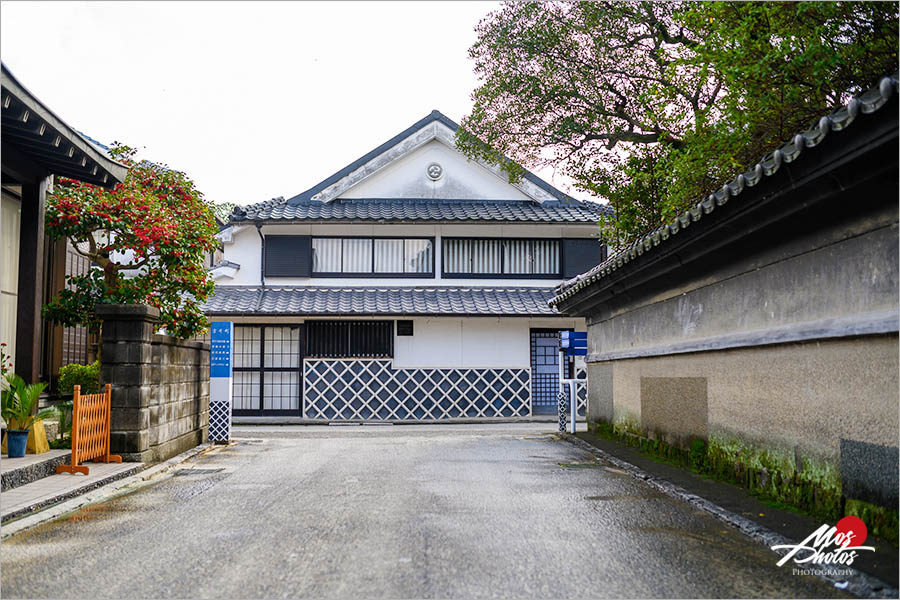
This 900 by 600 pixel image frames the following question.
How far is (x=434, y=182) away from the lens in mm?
25125

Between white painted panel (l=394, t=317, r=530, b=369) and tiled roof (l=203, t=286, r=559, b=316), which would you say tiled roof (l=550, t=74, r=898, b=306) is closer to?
tiled roof (l=203, t=286, r=559, b=316)

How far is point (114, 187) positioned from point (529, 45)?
23.1ft

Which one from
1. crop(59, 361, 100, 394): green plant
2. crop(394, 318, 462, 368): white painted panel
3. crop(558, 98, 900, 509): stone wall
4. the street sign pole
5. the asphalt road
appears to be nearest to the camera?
the asphalt road

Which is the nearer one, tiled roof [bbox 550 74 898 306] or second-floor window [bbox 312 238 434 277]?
tiled roof [bbox 550 74 898 306]

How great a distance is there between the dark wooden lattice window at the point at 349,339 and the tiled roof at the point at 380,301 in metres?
0.69

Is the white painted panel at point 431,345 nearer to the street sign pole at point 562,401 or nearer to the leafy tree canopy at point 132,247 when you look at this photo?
the street sign pole at point 562,401

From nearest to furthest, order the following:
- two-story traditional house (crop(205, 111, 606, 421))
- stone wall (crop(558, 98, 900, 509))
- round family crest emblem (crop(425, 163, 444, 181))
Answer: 1. stone wall (crop(558, 98, 900, 509))
2. two-story traditional house (crop(205, 111, 606, 421))
3. round family crest emblem (crop(425, 163, 444, 181))

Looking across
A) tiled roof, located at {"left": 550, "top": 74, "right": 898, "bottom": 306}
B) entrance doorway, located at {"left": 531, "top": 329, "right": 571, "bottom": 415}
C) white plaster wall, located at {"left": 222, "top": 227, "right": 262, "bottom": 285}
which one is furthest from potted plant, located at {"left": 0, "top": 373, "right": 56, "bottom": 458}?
entrance doorway, located at {"left": 531, "top": 329, "right": 571, "bottom": 415}

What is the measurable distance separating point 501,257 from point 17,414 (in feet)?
55.4

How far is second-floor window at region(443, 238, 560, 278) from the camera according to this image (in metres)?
24.5

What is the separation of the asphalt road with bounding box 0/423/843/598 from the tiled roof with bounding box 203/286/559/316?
11.9m

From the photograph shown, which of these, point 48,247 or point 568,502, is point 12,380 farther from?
point 568,502

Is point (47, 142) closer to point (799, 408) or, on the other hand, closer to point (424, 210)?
point (799, 408)

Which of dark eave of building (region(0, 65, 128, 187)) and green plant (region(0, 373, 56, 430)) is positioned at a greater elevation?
dark eave of building (region(0, 65, 128, 187))
